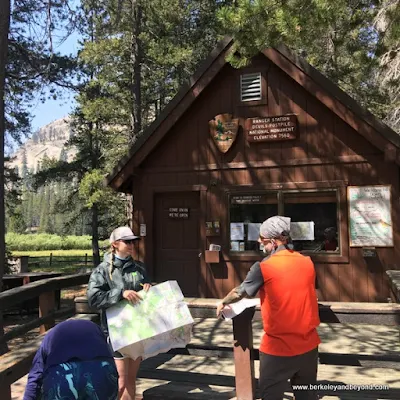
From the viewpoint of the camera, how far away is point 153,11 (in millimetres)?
16938

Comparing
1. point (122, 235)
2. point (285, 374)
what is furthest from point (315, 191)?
point (285, 374)

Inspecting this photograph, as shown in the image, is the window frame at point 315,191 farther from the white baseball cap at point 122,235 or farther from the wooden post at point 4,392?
the wooden post at point 4,392

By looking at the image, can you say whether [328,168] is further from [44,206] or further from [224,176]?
[44,206]

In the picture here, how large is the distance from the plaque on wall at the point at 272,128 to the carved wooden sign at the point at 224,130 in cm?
29

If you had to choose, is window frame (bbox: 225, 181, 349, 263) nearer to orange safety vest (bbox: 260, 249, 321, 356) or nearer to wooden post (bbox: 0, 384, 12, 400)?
orange safety vest (bbox: 260, 249, 321, 356)

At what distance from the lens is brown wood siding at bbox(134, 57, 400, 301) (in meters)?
8.06

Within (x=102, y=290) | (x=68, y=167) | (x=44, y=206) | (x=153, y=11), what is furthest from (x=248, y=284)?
(x=44, y=206)

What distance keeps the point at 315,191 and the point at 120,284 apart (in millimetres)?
5746

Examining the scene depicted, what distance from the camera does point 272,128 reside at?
869cm

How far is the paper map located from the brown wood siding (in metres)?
5.29

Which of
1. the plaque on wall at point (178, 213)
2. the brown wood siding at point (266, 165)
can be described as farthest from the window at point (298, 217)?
the plaque on wall at point (178, 213)

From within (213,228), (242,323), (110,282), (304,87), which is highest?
(304,87)

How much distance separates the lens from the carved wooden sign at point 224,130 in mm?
8898

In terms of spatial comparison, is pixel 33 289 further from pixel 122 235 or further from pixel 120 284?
pixel 122 235
